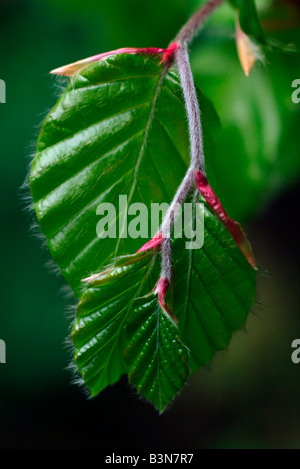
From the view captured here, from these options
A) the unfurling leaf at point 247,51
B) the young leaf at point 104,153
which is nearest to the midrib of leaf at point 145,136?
the young leaf at point 104,153

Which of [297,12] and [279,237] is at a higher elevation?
[297,12]

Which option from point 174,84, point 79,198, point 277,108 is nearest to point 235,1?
point 174,84

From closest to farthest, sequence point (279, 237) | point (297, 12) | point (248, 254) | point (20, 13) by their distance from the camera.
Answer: point (248, 254)
point (297, 12)
point (20, 13)
point (279, 237)

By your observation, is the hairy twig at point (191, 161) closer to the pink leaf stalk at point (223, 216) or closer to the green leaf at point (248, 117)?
the pink leaf stalk at point (223, 216)

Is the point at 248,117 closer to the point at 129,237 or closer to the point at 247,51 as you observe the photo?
the point at 247,51

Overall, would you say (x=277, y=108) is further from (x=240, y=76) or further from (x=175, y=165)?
(x=175, y=165)

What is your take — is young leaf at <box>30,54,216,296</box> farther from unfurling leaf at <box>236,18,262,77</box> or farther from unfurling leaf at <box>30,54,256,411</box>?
unfurling leaf at <box>236,18,262,77</box>

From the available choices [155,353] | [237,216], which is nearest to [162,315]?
[155,353]

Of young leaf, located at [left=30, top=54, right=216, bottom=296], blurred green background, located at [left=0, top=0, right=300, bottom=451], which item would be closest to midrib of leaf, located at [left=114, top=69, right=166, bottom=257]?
young leaf, located at [left=30, top=54, right=216, bottom=296]
